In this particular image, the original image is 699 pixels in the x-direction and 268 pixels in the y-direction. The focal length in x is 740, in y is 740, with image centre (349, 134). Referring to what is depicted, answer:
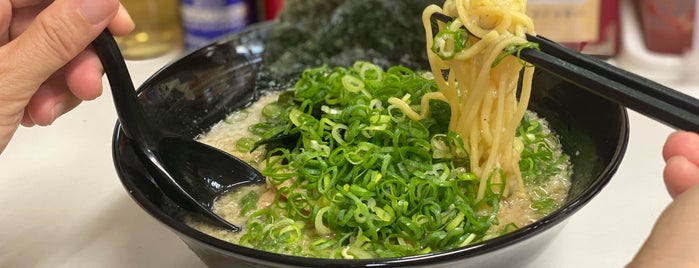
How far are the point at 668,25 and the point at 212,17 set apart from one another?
1.20 m

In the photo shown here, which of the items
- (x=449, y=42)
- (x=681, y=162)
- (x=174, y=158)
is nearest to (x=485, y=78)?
(x=449, y=42)

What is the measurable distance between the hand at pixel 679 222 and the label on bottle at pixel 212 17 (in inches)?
56.2

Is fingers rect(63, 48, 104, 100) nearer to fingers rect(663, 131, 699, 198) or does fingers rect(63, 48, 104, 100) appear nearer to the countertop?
the countertop

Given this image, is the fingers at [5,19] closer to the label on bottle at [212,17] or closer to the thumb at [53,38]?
the thumb at [53,38]

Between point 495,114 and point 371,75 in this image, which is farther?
point 371,75

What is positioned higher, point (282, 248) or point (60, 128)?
point (282, 248)

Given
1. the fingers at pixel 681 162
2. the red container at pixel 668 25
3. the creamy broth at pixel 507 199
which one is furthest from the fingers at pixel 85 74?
the red container at pixel 668 25

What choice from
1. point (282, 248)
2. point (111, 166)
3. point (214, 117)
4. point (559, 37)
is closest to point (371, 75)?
point (214, 117)

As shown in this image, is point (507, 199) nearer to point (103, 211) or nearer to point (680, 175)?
point (680, 175)

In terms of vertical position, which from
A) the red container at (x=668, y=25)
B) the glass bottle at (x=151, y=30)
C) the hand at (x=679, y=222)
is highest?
the hand at (x=679, y=222)

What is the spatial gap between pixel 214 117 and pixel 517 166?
0.60 metres

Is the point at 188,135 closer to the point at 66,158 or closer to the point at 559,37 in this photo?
the point at 66,158

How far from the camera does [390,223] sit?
995mm

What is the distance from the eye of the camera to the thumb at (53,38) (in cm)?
98
